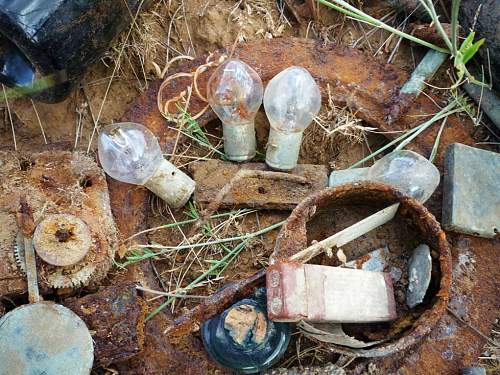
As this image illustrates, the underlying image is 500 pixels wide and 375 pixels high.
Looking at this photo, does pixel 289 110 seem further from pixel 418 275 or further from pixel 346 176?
pixel 418 275

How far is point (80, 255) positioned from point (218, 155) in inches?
26.6

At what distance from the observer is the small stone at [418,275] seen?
2.05m

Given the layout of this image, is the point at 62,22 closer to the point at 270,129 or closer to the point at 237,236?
the point at 270,129

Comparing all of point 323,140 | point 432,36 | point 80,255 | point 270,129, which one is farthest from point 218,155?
point 432,36

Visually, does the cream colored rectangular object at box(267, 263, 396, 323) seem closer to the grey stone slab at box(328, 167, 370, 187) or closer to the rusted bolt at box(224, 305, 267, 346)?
the rusted bolt at box(224, 305, 267, 346)

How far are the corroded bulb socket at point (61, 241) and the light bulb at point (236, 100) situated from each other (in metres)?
0.61

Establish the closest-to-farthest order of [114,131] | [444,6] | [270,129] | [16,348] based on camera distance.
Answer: [16,348], [114,131], [270,129], [444,6]

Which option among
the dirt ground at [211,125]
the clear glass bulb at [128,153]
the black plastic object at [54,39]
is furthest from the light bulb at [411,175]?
the black plastic object at [54,39]

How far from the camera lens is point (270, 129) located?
231 centimetres

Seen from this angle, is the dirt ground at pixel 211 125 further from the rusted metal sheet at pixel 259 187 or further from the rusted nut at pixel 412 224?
the rusted nut at pixel 412 224

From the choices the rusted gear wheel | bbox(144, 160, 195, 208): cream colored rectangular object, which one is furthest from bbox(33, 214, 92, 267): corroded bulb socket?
bbox(144, 160, 195, 208): cream colored rectangular object

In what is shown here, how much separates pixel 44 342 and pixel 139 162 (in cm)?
65

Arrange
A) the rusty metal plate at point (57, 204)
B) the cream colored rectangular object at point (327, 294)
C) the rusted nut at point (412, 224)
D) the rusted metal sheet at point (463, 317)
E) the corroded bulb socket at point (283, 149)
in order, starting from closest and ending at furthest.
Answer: the cream colored rectangular object at point (327, 294), the rusted nut at point (412, 224), the rusty metal plate at point (57, 204), the rusted metal sheet at point (463, 317), the corroded bulb socket at point (283, 149)

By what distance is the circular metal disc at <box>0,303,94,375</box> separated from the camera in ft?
6.34
